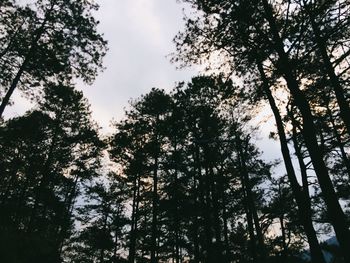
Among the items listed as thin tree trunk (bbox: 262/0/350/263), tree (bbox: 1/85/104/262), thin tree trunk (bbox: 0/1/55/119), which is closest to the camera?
thin tree trunk (bbox: 262/0/350/263)

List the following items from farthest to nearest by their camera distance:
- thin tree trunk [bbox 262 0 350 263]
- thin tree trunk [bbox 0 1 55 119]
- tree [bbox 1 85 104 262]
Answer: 1. tree [bbox 1 85 104 262]
2. thin tree trunk [bbox 0 1 55 119]
3. thin tree trunk [bbox 262 0 350 263]

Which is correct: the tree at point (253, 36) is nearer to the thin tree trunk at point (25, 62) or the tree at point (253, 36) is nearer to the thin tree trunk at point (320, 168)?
the thin tree trunk at point (320, 168)

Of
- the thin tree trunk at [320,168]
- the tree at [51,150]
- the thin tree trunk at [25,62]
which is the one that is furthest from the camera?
the tree at [51,150]

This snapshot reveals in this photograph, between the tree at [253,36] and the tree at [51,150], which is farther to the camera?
the tree at [51,150]

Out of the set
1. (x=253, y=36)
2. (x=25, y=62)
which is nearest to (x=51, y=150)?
(x=25, y=62)

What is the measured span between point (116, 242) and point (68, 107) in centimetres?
1440

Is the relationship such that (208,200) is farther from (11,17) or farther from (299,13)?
(11,17)

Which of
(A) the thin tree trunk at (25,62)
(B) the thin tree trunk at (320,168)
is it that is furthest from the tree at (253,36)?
(A) the thin tree trunk at (25,62)

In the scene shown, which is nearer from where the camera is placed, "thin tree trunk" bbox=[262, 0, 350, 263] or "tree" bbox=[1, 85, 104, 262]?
"thin tree trunk" bbox=[262, 0, 350, 263]

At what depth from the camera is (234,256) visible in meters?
27.2

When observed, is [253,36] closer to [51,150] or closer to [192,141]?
[192,141]

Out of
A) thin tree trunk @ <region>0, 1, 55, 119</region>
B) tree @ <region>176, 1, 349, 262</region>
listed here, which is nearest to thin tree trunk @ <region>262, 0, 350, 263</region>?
tree @ <region>176, 1, 349, 262</region>

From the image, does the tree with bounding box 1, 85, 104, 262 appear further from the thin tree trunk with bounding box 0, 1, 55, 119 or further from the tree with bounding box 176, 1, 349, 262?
the tree with bounding box 176, 1, 349, 262

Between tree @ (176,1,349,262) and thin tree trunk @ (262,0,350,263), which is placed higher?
tree @ (176,1,349,262)
